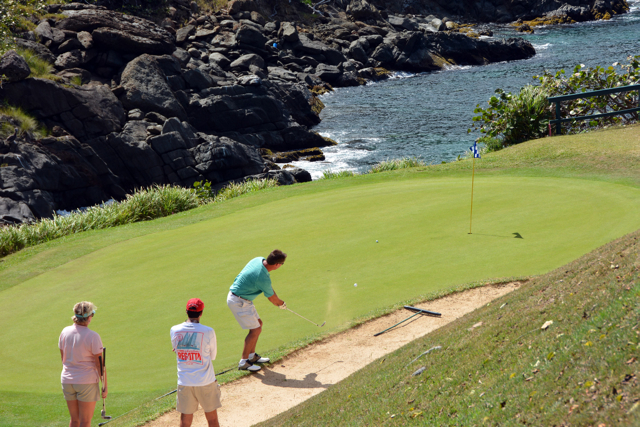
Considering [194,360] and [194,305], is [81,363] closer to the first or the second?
[194,360]

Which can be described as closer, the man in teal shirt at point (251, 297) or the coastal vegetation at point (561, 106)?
the man in teal shirt at point (251, 297)

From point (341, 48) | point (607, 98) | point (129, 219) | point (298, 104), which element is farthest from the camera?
point (341, 48)

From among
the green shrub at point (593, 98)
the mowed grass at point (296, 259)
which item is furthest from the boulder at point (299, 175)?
the mowed grass at point (296, 259)

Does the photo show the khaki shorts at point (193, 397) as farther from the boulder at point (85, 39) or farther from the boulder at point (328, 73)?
the boulder at point (328, 73)

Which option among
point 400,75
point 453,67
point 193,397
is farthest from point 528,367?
point 453,67

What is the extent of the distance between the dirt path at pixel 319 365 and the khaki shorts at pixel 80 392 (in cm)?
84

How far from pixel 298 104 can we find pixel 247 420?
39.9m

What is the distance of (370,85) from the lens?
58562mm

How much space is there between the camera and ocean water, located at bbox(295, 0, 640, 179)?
3703cm

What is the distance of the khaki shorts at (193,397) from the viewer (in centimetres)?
638

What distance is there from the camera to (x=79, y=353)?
653cm

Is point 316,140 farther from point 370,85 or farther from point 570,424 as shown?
point 570,424

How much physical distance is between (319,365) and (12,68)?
2663 cm

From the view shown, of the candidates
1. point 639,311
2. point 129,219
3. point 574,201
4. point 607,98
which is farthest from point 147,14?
point 639,311
